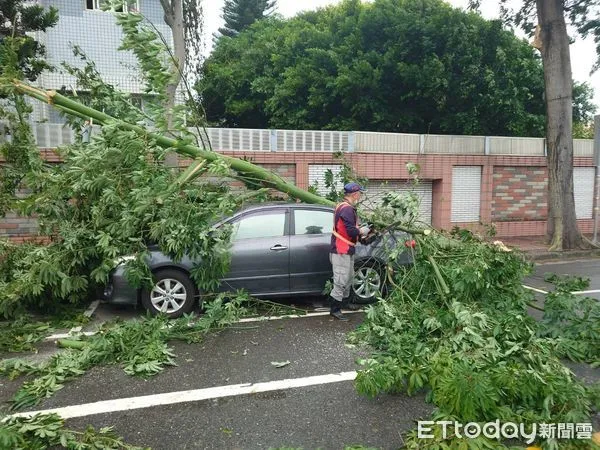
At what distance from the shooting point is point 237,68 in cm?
1764

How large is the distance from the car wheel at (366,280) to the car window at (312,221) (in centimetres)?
65

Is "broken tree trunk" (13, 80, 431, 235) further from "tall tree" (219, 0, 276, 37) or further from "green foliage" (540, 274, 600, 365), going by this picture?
"tall tree" (219, 0, 276, 37)

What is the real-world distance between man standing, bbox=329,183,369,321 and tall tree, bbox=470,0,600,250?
764 cm

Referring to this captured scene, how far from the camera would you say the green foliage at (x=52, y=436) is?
118 inches

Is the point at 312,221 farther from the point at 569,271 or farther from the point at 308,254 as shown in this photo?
the point at 569,271

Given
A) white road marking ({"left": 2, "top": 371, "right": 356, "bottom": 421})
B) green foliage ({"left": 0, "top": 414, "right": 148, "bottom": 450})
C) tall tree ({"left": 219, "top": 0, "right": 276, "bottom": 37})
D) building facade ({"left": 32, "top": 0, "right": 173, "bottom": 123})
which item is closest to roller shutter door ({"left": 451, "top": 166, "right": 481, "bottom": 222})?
building facade ({"left": 32, "top": 0, "right": 173, "bottom": 123})

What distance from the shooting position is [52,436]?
122 inches

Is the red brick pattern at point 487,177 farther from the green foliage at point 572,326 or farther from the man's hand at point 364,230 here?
the green foliage at point 572,326

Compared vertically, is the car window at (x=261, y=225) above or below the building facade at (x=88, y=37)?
below

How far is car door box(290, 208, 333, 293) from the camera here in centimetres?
600

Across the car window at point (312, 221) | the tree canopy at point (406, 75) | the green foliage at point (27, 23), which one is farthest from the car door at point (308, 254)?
the tree canopy at point (406, 75)

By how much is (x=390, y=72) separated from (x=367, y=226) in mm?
10029

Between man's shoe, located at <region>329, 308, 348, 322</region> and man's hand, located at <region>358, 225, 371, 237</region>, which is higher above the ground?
man's hand, located at <region>358, 225, 371, 237</region>

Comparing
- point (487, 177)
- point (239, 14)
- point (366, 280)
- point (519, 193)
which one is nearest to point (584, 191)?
point (519, 193)
